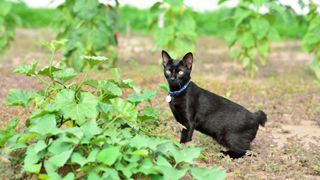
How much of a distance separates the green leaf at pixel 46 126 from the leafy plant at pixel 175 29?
16.4ft

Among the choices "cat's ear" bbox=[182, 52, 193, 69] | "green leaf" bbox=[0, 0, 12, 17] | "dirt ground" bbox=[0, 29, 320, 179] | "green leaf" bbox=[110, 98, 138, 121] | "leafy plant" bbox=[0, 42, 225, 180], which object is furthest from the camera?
"green leaf" bbox=[0, 0, 12, 17]

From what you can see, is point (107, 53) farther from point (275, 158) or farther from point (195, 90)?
point (275, 158)

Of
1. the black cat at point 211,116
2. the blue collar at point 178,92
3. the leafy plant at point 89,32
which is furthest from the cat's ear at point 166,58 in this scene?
the leafy plant at point 89,32

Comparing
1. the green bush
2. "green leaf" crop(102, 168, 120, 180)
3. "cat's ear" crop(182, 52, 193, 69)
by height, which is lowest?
the green bush

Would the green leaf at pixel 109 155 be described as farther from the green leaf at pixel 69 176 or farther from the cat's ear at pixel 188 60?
the cat's ear at pixel 188 60

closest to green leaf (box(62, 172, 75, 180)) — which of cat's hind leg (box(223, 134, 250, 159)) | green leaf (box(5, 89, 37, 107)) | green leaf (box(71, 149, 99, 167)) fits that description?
green leaf (box(71, 149, 99, 167))

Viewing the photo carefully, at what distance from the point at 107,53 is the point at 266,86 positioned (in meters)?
2.65

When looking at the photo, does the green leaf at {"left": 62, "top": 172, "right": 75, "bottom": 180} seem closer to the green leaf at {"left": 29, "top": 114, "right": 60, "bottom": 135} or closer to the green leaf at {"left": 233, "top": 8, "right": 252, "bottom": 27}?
the green leaf at {"left": 29, "top": 114, "right": 60, "bottom": 135}

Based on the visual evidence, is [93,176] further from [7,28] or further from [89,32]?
[7,28]

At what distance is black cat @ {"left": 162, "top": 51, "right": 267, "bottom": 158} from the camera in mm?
6047

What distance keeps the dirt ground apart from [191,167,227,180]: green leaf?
61cm

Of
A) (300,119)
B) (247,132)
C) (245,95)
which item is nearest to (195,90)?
(247,132)

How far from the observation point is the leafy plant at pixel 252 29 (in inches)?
379

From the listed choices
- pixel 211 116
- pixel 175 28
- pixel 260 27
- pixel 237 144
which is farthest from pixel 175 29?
pixel 237 144
